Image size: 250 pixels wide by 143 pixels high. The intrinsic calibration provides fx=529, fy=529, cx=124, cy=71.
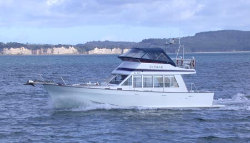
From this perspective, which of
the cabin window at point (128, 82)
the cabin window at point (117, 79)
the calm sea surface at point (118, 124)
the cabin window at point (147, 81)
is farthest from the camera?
the cabin window at point (117, 79)

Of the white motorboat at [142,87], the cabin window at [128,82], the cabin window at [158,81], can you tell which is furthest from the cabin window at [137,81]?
the cabin window at [158,81]

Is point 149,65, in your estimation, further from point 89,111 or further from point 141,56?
point 89,111

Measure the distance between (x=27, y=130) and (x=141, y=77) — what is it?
329 inches

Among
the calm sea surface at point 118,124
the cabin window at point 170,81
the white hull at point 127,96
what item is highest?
the cabin window at point 170,81

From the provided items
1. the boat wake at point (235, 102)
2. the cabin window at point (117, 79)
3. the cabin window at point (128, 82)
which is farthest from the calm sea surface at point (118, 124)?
the cabin window at point (117, 79)

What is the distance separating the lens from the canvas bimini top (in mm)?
32188

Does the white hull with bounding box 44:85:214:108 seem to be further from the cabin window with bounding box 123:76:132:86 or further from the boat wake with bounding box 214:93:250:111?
the boat wake with bounding box 214:93:250:111

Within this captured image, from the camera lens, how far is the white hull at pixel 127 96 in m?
30.9

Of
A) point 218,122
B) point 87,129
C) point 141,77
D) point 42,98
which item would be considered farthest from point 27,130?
point 42,98

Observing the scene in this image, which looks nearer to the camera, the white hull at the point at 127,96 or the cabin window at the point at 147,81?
the white hull at the point at 127,96

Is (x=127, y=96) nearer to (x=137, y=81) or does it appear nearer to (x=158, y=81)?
(x=137, y=81)

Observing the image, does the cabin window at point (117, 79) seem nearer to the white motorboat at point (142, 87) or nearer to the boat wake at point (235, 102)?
the white motorboat at point (142, 87)

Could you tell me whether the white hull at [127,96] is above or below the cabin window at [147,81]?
below

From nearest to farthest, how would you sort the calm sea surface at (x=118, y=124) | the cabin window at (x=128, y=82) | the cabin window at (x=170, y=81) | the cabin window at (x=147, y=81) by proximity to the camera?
the calm sea surface at (x=118, y=124)
the cabin window at (x=128, y=82)
the cabin window at (x=147, y=81)
the cabin window at (x=170, y=81)
